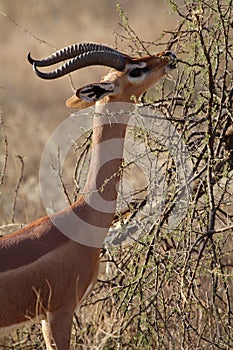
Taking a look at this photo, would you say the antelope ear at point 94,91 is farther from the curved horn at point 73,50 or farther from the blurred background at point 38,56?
the blurred background at point 38,56

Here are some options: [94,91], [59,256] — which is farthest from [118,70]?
[59,256]

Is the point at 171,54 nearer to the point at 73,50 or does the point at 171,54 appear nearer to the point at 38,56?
the point at 73,50

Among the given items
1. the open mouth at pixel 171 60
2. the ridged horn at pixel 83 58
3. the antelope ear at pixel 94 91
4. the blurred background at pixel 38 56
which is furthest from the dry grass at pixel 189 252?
the blurred background at pixel 38 56

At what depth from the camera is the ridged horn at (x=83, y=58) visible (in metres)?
5.38

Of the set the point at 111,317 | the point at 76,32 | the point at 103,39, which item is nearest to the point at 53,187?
the point at 111,317

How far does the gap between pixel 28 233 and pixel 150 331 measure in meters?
0.99

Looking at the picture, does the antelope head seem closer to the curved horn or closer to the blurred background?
the curved horn

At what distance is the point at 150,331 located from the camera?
5.58 m

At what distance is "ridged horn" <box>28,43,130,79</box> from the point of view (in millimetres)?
5383

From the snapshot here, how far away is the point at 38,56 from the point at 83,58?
11.4 metres

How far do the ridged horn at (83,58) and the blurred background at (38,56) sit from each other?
12.7 feet

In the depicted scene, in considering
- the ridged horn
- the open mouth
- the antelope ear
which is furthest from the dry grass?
the antelope ear

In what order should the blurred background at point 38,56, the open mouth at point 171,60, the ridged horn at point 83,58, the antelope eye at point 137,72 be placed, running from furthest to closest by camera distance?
the blurred background at point 38,56 < the antelope eye at point 137,72 < the open mouth at point 171,60 < the ridged horn at point 83,58

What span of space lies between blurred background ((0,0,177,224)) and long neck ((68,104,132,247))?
3.73m
